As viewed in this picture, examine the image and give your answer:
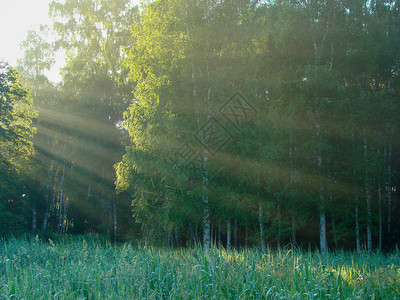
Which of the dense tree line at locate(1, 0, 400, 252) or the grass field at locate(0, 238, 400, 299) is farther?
the dense tree line at locate(1, 0, 400, 252)

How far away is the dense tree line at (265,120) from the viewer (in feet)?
45.8

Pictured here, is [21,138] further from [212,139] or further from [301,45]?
[301,45]

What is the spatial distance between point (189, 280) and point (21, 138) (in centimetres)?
1884

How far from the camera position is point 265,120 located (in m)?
15.0

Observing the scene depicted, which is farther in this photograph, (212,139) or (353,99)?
(353,99)

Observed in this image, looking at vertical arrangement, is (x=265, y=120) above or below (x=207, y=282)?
above

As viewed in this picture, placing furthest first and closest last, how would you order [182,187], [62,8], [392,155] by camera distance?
[62,8]
[392,155]
[182,187]

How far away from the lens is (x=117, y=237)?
2453 centimetres

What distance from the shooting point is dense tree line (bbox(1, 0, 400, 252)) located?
45.8 ft

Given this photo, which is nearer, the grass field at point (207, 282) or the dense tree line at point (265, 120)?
the grass field at point (207, 282)

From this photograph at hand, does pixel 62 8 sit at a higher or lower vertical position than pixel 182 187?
higher

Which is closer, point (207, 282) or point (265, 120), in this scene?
point (207, 282)

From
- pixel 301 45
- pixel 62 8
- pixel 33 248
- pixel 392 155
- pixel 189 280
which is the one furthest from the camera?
pixel 62 8

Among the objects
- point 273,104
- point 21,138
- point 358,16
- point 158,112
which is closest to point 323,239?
point 273,104
